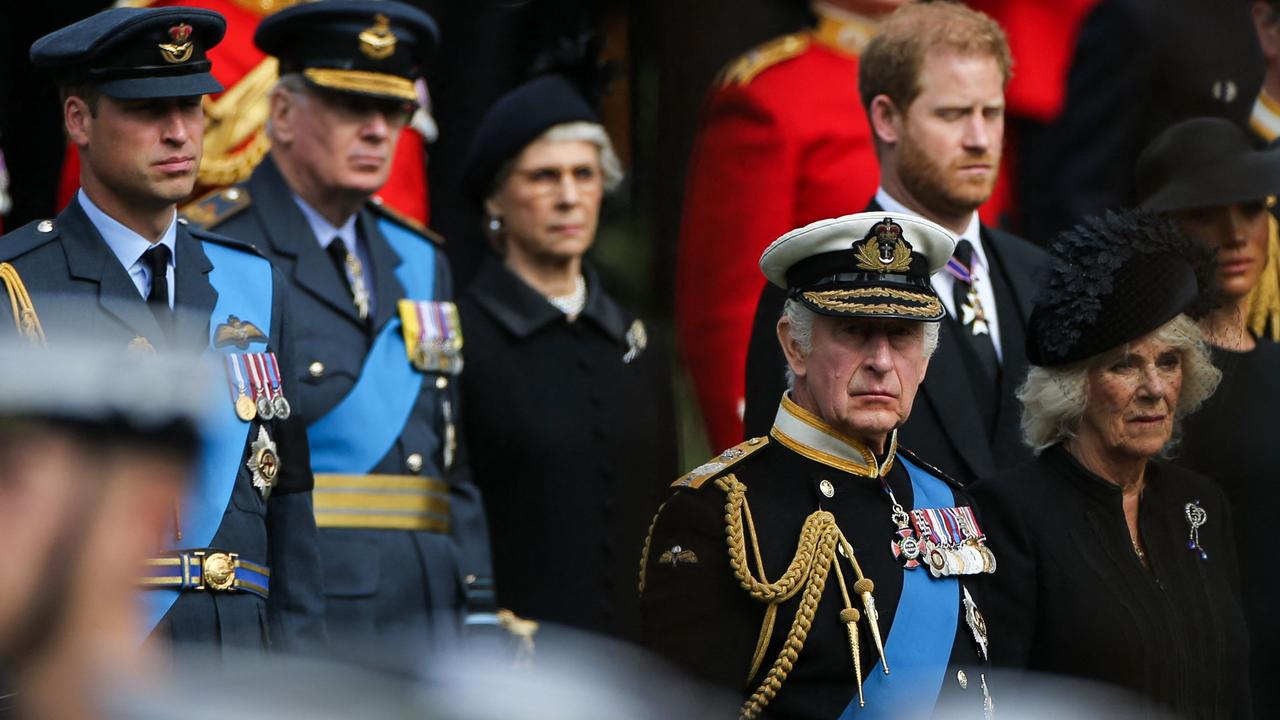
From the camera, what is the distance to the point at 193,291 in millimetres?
5258

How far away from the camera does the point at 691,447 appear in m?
8.52

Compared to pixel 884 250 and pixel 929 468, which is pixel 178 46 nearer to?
pixel 884 250

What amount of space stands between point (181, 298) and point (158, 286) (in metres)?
0.08

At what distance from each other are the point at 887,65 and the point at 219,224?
1.84 m

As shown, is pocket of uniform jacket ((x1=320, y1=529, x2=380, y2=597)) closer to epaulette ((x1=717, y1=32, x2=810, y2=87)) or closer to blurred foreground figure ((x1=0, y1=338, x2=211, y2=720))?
epaulette ((x1=717, y1=32, x2=810, y2=87))

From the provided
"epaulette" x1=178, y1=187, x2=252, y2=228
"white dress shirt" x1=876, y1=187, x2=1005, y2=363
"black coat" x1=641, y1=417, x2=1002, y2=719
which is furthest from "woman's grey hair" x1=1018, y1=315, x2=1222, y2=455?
"epaulette" x1=178, y1=187, x2=252, y2=228

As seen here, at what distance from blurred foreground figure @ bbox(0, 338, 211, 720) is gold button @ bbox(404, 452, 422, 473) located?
4007 millimetres

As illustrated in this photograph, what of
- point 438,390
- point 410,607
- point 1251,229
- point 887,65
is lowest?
point 410,607

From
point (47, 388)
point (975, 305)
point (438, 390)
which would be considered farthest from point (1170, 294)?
point (47, 388)

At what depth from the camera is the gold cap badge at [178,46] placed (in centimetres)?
525

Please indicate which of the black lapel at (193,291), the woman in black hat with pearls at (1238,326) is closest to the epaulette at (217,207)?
the black lapel at (193,291)

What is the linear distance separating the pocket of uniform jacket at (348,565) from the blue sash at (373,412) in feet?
0.62

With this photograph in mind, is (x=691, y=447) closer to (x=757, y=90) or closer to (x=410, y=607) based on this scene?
(x=757, y=90)

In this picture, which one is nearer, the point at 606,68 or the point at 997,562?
the point at 997,562
